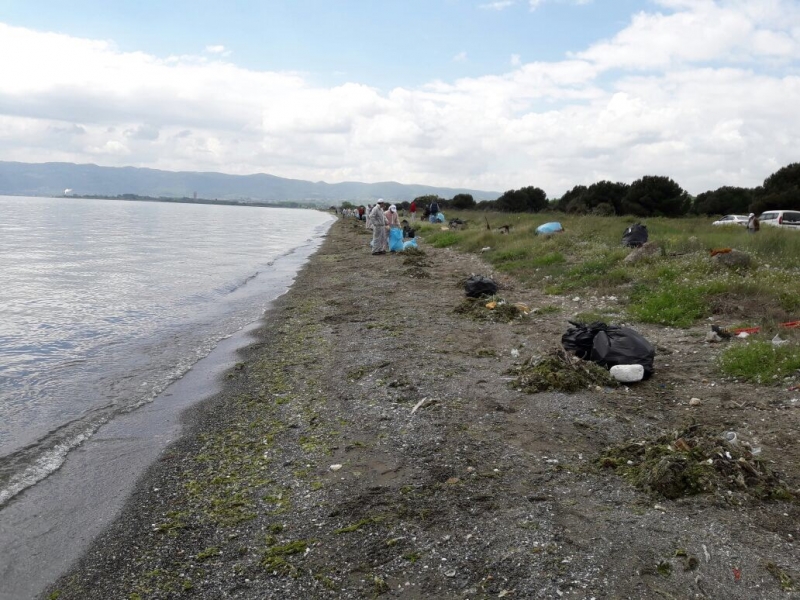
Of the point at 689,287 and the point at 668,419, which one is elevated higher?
the point at 689,287

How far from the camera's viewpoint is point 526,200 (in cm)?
5188

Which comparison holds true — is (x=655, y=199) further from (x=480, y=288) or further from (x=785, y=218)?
(x=480, y=288)

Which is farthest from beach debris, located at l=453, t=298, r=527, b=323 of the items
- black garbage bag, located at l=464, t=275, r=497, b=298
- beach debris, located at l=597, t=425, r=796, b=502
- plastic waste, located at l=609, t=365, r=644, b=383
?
beach debris, located at l=597, t=425, r=796, b=502

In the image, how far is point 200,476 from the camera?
484cm

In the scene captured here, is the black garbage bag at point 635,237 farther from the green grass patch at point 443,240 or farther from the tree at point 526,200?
the tree at point 526,200

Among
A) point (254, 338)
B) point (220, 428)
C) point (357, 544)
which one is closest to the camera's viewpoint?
point (357, 544)

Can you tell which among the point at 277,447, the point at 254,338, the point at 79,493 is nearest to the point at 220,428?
the point at 277,447

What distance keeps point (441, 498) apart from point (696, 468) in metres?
1.80

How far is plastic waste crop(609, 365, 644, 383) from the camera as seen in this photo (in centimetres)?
656

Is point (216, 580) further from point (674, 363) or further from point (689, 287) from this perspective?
point (689, 287)

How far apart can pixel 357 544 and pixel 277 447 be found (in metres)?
1.86

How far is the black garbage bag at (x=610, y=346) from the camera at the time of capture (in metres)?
6.81

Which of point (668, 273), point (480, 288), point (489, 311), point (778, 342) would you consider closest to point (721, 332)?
point (778, 342)

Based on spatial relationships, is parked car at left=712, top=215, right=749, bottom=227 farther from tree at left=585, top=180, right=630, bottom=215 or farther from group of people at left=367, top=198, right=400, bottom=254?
group of people at left=367, top=198, right=400, bottom=254
